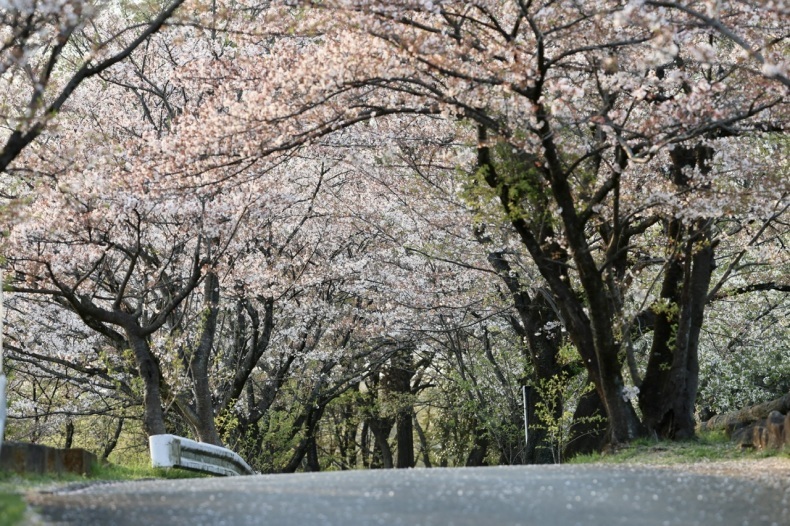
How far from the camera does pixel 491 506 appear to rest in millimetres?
6156

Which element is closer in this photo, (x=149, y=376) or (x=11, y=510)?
(x=11, y=510)

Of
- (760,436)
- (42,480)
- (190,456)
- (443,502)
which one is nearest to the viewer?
(443,502)

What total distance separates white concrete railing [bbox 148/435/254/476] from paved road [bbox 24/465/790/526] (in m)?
3.99

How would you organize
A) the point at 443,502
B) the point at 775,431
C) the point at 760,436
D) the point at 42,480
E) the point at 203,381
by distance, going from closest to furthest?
1. the point at 443,502
2. the point at 42,480
3. the point at 775,431
4. the point at 760,436
5. the point at 203,381

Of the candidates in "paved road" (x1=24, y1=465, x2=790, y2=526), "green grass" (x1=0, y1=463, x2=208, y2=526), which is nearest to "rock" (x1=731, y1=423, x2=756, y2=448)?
"paved road" (x1=24, y1=465, x2=790, y2=526)

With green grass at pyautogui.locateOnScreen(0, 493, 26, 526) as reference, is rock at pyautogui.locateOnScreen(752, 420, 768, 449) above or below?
above

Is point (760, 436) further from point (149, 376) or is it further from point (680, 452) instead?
point (149, 376)

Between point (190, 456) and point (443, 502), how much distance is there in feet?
25.7

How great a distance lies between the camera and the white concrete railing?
41.1 ft

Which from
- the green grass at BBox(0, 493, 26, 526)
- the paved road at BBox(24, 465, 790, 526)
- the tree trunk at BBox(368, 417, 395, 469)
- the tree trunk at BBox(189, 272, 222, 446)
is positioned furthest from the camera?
the tree trunk at BBox(368, 417, 395, 469)

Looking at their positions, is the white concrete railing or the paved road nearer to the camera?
the paved road

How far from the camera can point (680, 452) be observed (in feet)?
41.1

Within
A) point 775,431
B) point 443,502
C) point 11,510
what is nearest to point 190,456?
point 775,431

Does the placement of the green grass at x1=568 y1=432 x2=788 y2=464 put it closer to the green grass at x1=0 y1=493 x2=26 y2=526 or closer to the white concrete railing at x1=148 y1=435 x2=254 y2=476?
the white concrete railing at x1=148 y1=435 x2=254 y2=476
